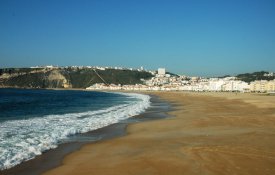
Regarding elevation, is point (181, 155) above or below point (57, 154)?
above

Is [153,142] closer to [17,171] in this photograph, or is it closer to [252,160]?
[252,160]

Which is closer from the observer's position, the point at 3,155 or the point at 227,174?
the point at 227,174

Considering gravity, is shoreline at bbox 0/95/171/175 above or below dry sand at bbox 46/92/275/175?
below

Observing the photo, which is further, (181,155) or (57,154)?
(57,154)

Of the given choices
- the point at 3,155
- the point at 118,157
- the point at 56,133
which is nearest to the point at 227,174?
the point at 118,157

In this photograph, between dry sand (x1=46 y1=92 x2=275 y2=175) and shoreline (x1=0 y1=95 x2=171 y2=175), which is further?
shoreline (x1=0 y1=95 x2=171 y2=175)

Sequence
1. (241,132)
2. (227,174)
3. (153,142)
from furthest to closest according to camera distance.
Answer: (241,132), (153,142), (227,174)

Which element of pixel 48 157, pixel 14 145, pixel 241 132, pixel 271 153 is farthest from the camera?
pixel 241 132

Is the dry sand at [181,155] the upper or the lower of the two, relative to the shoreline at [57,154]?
upper

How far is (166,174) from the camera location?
28.0 ft

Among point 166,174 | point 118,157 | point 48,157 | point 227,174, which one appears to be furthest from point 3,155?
point 227,174

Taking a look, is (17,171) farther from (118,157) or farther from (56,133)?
(56,133)

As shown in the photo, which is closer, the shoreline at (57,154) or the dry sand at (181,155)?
the dry sand at (181,155)

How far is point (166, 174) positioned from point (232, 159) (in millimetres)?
2331
